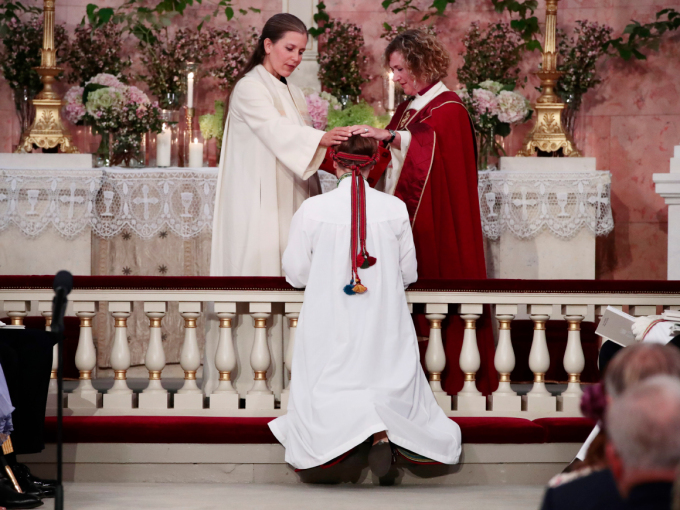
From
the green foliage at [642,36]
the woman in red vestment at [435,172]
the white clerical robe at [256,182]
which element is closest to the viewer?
the white clerical robe at [256,182]

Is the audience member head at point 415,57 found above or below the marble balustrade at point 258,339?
above

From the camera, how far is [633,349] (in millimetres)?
2047

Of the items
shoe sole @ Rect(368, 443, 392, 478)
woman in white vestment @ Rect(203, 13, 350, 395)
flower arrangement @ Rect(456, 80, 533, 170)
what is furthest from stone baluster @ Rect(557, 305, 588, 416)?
flower arrangement @ Rect(456, 80, 533, 170)

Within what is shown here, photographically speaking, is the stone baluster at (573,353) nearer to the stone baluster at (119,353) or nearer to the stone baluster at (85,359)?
the stone baluster at (119,353)

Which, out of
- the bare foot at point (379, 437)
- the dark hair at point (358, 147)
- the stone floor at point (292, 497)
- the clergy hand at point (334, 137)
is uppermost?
the clergy hand at point (334, 137)

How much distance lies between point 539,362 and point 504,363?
0.16m

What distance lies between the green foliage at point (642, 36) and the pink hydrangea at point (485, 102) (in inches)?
53.4

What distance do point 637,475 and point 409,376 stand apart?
94.8 inches

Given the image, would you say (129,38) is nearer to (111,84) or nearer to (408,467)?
(111,84)

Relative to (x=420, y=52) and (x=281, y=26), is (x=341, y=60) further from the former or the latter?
(x=281, y=26)

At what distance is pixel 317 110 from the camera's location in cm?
634

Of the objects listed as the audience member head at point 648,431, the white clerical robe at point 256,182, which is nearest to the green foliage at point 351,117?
the white clerical robe at point 256,182

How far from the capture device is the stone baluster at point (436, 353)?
175 inches

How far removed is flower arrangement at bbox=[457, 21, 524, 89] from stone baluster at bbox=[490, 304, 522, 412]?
123 inches
